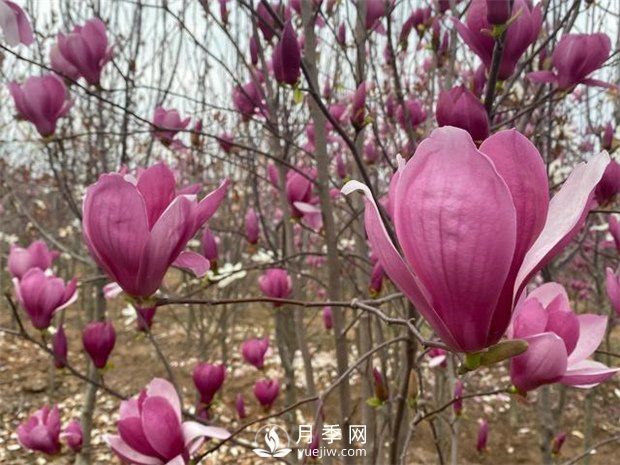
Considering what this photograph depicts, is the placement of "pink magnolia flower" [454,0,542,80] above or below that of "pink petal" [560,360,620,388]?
above

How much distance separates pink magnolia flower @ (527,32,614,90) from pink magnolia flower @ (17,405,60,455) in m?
1.39

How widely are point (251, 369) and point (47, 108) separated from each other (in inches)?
153

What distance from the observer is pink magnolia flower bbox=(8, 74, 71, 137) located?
1.24 meters

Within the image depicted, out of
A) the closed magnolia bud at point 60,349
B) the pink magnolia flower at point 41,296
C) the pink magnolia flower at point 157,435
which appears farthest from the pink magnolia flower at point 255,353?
the pink magnolia flower at point 157,435

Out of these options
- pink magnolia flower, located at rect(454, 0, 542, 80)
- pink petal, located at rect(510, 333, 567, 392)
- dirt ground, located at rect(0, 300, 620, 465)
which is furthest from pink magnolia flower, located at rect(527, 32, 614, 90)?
dirt ground, located at rect(0, 300, 620, 465)

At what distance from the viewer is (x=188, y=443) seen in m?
0.83

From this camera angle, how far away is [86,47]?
4.17 feet

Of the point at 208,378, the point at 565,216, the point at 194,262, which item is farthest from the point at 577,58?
the point at 208,378

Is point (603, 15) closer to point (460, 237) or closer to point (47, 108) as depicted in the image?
point (47, 108)

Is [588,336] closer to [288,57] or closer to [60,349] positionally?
[288,57]

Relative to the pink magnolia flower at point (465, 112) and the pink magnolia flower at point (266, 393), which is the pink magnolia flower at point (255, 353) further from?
the pink magnolia flower at point (465, 112)

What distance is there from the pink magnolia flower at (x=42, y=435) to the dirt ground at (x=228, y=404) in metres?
1.54

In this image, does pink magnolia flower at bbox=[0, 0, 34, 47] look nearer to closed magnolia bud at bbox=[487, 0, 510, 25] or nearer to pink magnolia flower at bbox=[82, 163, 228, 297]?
pink magnolia flower at bbox=[82, 163, 228, 297]

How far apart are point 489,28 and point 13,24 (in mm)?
680
